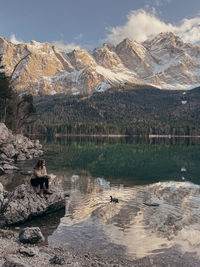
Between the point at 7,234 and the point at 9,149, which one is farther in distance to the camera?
the point at 9,149

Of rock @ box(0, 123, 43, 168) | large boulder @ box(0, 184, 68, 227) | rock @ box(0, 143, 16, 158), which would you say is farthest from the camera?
rock @ box(0, 143, 16, 158)

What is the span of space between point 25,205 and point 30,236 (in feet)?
16.2

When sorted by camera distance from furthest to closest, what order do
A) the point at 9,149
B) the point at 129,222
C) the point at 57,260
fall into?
1. the point at 9,149
2. the point at 129,222
3. the point at 57,260

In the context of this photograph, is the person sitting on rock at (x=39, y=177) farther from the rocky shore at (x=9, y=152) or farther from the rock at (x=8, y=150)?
the rock at (x=8, y=150)

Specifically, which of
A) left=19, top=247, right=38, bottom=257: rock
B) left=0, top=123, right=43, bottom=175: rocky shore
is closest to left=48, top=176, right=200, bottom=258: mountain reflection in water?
left=19, top=247, right=38, bottom=257: rock

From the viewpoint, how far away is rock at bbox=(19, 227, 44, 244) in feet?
60.6

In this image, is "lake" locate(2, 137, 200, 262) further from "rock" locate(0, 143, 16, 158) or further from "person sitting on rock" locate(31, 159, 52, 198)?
"rock" locate(0, 143, 16, 158)

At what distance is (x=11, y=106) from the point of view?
8700 cm

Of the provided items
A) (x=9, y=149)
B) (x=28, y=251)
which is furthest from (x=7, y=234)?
(x=9, y=149)

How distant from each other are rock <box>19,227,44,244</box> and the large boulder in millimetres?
3511

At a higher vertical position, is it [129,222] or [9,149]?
[9,149]

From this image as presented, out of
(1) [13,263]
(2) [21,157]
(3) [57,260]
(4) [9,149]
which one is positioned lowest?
(3) [57,260]

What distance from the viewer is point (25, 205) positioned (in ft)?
76.5

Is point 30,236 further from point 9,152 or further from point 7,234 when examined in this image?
point 9,152
